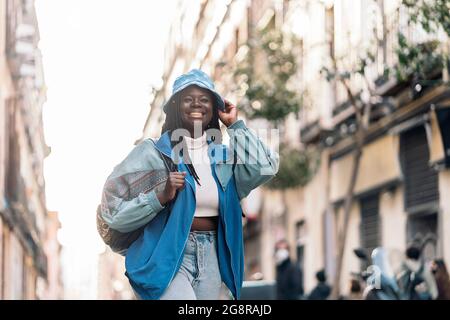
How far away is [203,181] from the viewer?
5.32 meters

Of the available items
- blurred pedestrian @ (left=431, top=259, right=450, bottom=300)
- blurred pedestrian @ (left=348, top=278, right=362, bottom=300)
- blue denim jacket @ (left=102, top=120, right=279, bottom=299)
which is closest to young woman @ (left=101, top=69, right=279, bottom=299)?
blue denim jacket @ (left=102, top=120, right=279, bottom=299)

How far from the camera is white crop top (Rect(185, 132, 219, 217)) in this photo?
5.28m

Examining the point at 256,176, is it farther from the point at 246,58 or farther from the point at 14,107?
the point at 14,107

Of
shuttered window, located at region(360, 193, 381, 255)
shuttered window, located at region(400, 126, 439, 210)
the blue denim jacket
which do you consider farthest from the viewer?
shuttered window, located at region(360, 193, 381, 255)

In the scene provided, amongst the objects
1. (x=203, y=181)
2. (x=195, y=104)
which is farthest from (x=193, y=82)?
(x=203, y=181)

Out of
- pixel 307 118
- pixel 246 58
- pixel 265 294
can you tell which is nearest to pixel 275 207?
pixel 307 118

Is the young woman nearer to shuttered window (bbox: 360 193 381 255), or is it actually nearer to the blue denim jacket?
the blue denim jacket

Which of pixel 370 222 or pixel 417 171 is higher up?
pixel 417 171

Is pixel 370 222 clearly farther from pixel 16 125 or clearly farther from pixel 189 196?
pixel 189 196

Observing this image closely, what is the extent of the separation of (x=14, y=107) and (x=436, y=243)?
13.3 m

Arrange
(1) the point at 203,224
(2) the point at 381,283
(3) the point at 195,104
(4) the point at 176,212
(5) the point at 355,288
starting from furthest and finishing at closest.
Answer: (5) the point at 355,288 < (2) the point at 381,283 < (3) the point at 195,104 < (1) the point at 203,224 < (4) the point at 176,212

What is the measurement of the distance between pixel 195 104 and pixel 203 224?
0.50 metres

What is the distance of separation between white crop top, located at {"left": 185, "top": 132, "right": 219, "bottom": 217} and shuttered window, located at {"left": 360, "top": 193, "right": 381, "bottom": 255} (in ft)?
63.0

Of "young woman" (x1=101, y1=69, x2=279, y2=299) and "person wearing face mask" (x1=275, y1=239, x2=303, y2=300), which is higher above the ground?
"person wearing face mask" (x1=275, y1=239, x2=303, y2=300)
